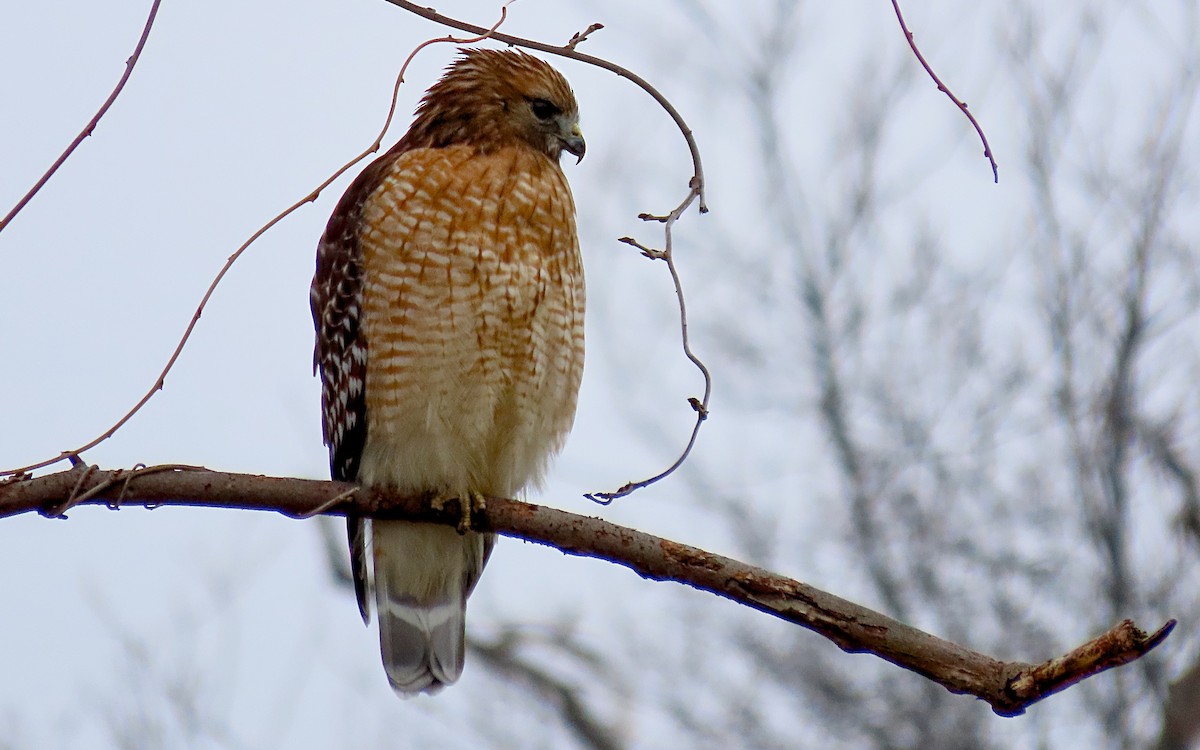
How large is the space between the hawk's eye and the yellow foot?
153cm

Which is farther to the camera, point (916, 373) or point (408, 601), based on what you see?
point (916, 373)

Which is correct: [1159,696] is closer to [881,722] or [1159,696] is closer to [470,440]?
[881,722]

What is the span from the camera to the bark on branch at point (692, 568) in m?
3.34

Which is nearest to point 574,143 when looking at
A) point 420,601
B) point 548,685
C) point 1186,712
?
point 420,601

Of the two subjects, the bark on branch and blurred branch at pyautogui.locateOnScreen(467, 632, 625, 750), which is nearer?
the bark on branch

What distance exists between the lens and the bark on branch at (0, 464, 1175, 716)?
3342mm

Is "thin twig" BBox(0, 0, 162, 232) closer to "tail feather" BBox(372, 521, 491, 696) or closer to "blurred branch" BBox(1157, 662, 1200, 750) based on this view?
"tail feather" BBox(372, 521, 491, 696)

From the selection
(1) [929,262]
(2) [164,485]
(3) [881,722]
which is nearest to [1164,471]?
(3) [881,722]

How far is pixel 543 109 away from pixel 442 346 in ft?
4.04

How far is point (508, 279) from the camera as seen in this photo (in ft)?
14.8

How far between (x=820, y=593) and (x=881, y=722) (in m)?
10.8

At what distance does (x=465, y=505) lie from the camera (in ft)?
14.4

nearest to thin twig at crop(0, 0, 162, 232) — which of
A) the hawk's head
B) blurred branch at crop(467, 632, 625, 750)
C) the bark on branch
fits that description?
the bark on branch

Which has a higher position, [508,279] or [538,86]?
[538,86]
